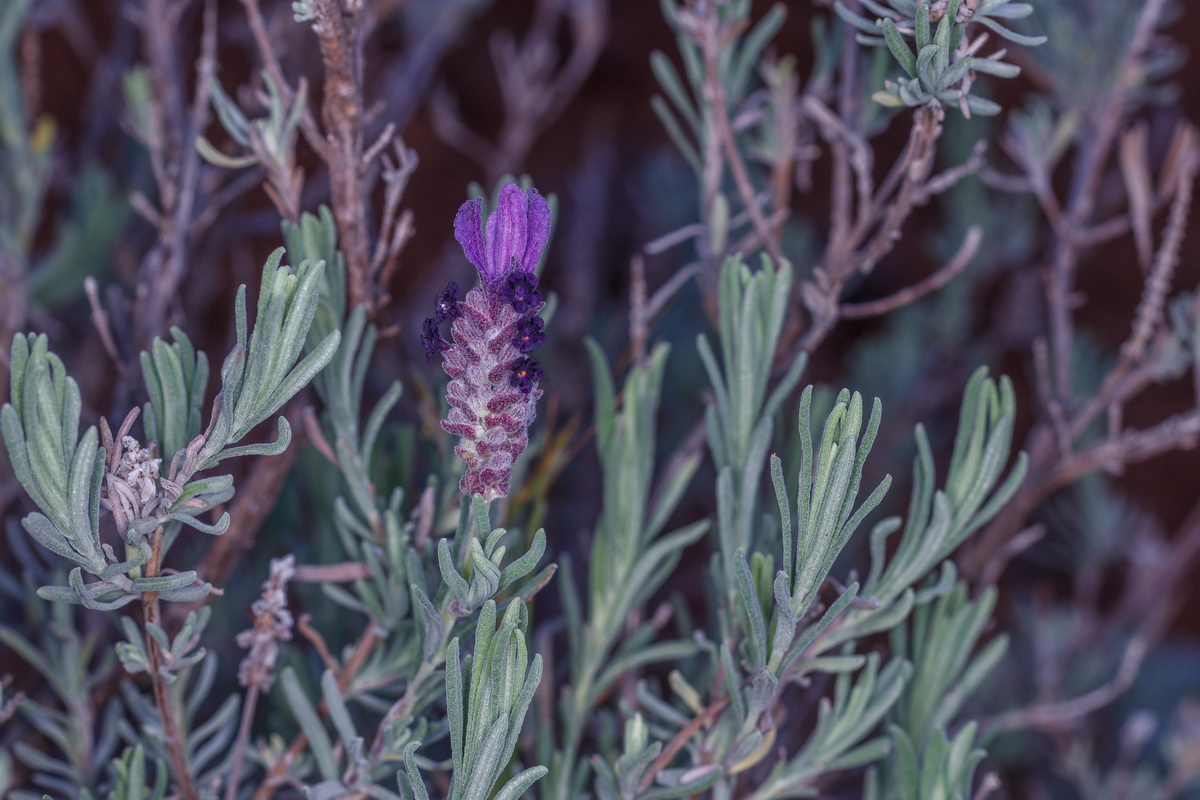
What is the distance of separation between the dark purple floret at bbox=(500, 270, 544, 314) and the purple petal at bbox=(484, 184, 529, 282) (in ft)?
0.03

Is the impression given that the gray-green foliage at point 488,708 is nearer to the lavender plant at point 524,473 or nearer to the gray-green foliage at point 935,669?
the lavender plant at point 524,473

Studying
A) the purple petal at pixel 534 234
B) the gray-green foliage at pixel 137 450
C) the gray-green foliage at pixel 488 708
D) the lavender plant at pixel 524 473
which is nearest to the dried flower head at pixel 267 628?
the lavender plant at pixel 524 473

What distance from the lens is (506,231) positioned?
0.69 m

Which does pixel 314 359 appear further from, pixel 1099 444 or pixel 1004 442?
pixel 1099 444

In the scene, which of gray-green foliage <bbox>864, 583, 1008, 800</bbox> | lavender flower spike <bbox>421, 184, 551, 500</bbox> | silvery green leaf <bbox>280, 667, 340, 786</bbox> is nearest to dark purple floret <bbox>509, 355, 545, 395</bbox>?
lavender flower spike <bbox>421, 184, 551, 500</bbox>

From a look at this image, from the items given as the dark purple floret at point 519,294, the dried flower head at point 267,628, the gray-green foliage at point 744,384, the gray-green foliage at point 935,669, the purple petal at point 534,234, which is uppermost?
the purple petal at point 534,234

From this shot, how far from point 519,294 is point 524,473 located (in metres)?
0.37

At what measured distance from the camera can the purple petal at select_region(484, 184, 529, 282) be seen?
68cm

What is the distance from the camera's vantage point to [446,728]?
0.85 meters

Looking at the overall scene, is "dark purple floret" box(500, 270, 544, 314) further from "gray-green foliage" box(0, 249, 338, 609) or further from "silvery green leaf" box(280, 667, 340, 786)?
"silvery green leaf" box(280, 667, 340, 786)

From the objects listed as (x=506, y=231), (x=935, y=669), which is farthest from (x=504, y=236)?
(x=935, y=669)

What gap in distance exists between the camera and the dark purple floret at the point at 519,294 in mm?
681

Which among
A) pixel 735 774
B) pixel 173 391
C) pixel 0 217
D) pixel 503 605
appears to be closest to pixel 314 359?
pixel 173 391

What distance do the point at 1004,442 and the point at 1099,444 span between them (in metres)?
0.37
